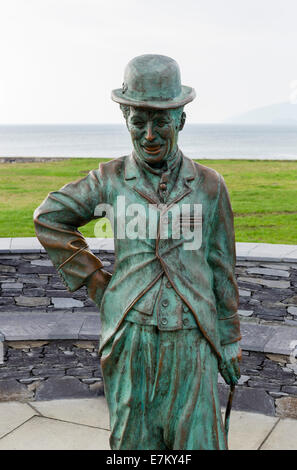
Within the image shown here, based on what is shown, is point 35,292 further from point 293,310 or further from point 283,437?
point 283,437

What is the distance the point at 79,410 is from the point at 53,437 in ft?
1.47

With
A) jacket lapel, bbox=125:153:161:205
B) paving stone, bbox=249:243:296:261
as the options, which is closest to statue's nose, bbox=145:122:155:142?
jacket lapel, bbox=125:153:161:205

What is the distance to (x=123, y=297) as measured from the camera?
7.93 feet

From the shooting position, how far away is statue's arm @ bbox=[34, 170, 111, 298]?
248cm

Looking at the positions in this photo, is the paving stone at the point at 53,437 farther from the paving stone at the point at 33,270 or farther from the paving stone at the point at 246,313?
the paving stone at the point at 246,313

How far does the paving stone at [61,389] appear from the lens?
16.1ft

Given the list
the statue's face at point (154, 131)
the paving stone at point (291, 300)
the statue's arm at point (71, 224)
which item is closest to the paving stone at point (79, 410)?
the paving stone at point (291, 300)

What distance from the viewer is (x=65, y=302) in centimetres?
579

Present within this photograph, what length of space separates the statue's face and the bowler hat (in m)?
0.04

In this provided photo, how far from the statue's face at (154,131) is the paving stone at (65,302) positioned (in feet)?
11.9

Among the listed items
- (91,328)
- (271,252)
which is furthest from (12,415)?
(271,252)

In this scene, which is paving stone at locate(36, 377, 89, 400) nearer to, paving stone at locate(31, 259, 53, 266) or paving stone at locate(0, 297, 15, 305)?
paving stone at locate(0, 297, 15, 305)

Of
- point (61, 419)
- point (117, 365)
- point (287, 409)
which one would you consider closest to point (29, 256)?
point (61, 419)

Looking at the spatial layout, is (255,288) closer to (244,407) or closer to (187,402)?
(244,407)
